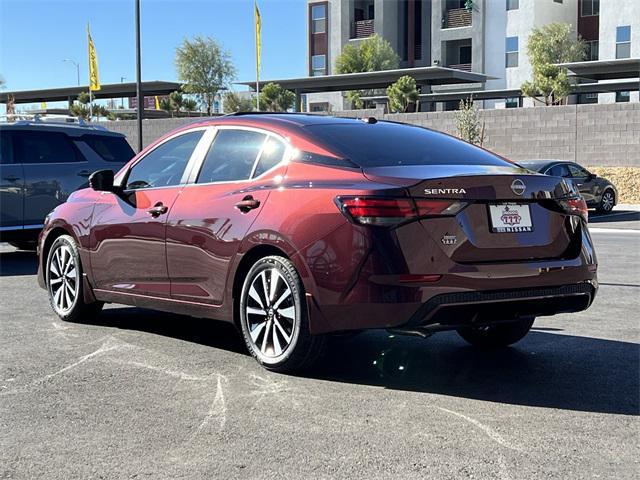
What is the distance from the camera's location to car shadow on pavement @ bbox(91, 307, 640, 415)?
16.4ft

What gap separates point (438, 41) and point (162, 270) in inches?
2080

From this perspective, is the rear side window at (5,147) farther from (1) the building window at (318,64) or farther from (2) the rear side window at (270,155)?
(1) the building window at (318,64)

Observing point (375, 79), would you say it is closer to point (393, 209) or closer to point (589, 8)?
point (589, 8)

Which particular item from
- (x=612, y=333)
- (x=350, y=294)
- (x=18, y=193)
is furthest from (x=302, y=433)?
(x=18, y=193)

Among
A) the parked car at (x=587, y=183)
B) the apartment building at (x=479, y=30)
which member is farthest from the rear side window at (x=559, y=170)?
the apartment building at (x=479, y=30)

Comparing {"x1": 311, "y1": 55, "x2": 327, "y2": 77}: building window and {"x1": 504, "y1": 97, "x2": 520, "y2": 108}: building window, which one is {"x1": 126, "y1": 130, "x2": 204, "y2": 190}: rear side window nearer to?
{"x1": 504, "y1": 97, "x2": 520, "y2": 108}: building window

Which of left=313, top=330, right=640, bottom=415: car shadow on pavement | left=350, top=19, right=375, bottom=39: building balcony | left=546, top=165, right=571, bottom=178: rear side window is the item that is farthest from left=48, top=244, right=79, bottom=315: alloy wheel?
left=350, top=19, right=375, bottom=39: building balcony

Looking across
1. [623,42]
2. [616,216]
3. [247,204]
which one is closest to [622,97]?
[623,42]

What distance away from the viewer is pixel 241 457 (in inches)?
155

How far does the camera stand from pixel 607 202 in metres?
23.1

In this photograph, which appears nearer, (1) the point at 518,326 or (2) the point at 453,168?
(2) the point at 453,168

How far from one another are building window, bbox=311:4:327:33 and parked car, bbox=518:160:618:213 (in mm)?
43064

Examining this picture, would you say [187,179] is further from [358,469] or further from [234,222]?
[358,469]

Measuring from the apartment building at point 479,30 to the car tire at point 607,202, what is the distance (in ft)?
89.2
